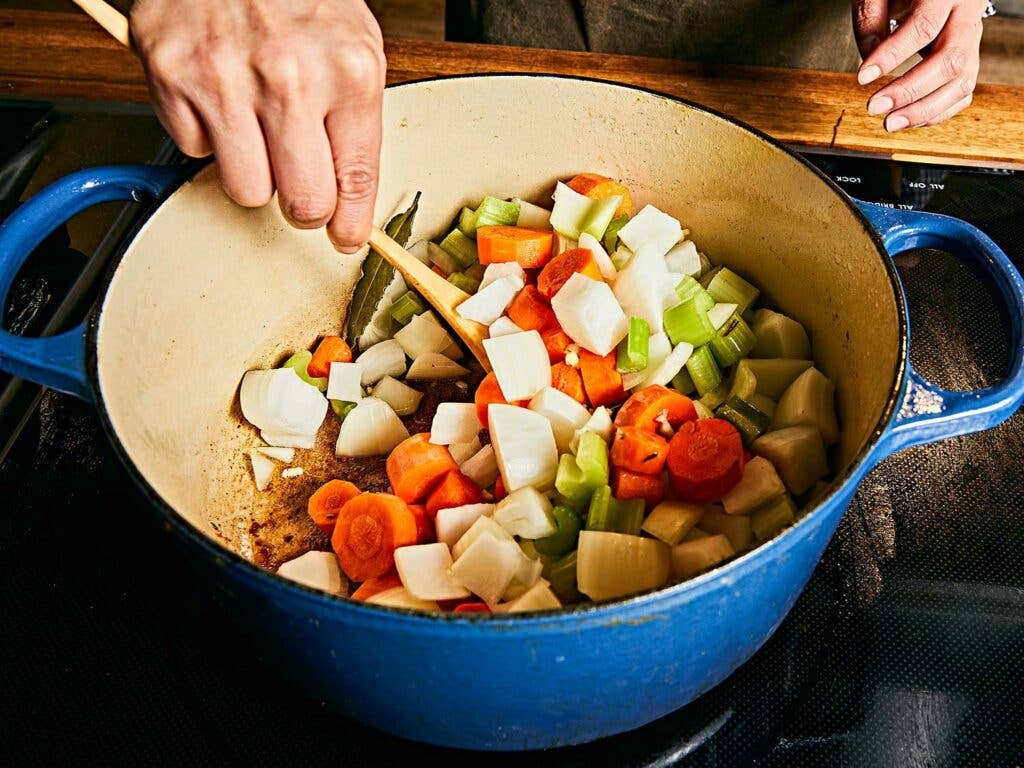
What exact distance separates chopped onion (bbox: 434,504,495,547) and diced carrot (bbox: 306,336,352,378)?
0.37 metres

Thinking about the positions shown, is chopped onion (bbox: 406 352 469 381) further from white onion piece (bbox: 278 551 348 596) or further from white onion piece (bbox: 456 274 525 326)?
white onion piece (bbox: 278 551 348 596)

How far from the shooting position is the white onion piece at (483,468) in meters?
1.18

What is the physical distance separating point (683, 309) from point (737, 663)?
19.6 inches

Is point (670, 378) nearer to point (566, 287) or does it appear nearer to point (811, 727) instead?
point (566, 287)

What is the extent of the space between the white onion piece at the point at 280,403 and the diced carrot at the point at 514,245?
0.34 metres

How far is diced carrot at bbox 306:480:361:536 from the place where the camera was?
1.16 meters

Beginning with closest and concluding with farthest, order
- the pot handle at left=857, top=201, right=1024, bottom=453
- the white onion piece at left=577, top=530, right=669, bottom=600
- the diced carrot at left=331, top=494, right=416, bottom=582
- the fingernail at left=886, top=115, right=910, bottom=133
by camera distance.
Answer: the pot handle at left=857, top=201, right=1024, bottom=453 < the white onion piece at left=577, top=530, right=669, bottom=600 < the diced carrot at left=331, top=494, right=416, bottom=582 < the fingernail at left=886, top=115, right=910, bottom=133

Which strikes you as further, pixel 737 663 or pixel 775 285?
pixel 775 285

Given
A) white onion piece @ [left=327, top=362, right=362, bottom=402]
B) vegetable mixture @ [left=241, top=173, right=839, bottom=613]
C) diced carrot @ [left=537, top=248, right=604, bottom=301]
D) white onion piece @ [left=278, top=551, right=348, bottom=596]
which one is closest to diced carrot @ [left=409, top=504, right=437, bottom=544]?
vegetable mixture @ [left=241, top=173, right=839, bottom=613]

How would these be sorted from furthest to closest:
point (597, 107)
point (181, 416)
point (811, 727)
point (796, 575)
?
1. point (597, 107)
2. point (181, 416)
3. point (811, 727)
4. point (796, 575)

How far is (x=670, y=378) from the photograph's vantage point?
1.22m

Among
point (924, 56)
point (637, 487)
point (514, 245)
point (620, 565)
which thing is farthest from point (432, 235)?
point (924, 56)

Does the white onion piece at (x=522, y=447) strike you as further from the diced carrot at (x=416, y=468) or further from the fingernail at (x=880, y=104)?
the fingernail at (x=880, y=104)

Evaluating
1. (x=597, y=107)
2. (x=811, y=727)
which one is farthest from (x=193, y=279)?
(x=811, y=727)
